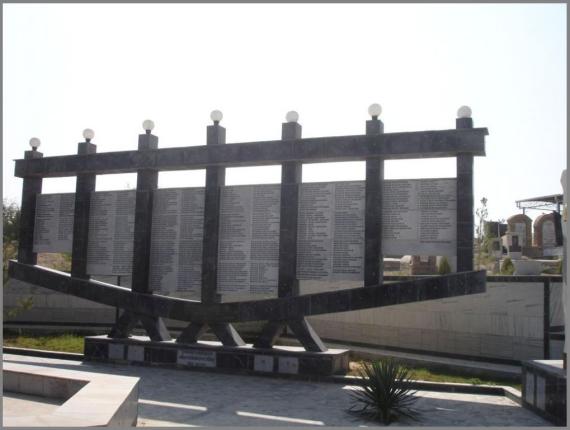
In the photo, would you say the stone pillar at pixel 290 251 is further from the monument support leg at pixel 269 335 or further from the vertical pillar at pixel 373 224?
the vertical pillar at pixel 373 224

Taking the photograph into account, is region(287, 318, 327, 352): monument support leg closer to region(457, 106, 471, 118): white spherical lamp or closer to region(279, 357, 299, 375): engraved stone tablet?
region(279, 357, 299, 375): engraved stone tablet

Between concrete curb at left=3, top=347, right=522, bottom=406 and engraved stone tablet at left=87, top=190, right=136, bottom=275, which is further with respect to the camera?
engraved stone tablet at left=87, top=190, right=136, bottom=275

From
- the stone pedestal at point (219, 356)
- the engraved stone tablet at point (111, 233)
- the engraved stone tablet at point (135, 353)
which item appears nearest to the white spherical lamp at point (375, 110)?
the stone pedestal at point (219, 356)

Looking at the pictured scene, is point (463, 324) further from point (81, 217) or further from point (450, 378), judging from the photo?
point (81, 217)

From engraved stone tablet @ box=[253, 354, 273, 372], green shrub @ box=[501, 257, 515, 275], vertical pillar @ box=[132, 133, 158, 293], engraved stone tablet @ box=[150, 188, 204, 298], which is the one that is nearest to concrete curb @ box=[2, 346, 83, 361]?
vertical pillar @ box=[132, 133, 158, 293]

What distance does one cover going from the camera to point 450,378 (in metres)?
11.9

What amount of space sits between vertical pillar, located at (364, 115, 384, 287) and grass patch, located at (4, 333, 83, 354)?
324 inches

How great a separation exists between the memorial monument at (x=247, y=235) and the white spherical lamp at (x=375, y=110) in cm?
3

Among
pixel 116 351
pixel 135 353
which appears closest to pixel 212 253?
pixel 135 353

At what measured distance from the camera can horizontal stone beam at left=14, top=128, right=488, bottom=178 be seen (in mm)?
10836

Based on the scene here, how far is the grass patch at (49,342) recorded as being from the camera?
1540 centimetres

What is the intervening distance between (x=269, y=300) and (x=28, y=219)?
702cm

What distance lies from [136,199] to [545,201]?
3228 cm

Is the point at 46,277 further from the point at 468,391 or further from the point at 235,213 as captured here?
the point at 468,391
